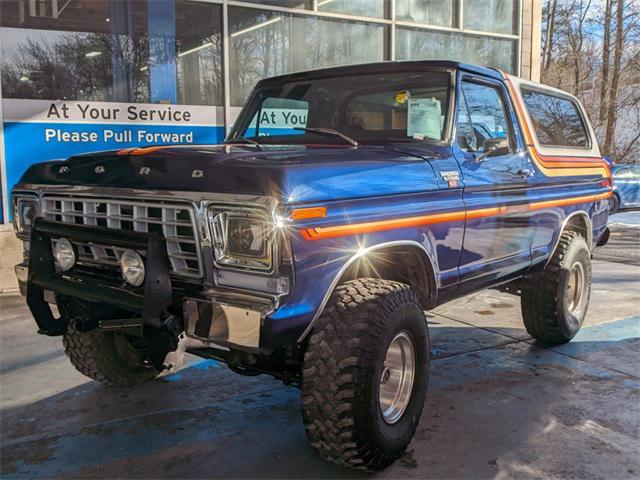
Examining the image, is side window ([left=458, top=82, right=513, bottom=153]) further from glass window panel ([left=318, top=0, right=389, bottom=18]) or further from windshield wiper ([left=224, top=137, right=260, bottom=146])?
glass window panel ([left=318, top=0, right=389, bottom=18])

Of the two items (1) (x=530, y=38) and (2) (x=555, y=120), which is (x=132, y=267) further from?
(1) (x=530, y=38)

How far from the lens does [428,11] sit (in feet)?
33.2

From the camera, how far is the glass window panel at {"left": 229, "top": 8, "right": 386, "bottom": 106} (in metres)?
8.63

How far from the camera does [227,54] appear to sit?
8469mm

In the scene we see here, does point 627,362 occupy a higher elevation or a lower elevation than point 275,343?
lower

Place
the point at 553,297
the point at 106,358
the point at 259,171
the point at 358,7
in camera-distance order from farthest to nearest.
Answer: the point at 358,7
the point at 553,297
the point at 106,358
the point at 259,171

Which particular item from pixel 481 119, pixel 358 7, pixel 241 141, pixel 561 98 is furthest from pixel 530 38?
pixel 241 141

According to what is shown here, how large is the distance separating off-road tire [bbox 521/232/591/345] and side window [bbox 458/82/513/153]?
1.17 metres

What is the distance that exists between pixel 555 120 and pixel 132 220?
144 inches

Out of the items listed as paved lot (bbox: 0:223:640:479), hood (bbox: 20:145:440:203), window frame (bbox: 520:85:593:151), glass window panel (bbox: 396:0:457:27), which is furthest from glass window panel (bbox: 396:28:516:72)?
hood (bbox: 20:145:440:203)

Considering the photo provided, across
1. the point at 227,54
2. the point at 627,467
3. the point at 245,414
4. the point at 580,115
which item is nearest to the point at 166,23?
the point at 227,54

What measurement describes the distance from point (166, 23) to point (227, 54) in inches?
35.0

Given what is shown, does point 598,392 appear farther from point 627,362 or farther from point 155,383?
point 155,383

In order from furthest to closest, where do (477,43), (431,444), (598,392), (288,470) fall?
(477,43) → (598,392) → (431,444) → (288,470)
